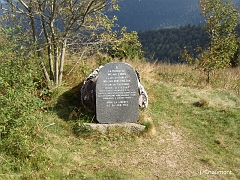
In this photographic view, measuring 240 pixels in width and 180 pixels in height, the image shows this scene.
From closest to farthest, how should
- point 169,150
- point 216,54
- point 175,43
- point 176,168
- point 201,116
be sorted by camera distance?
1. point 176,168
2. point 169,150
3. point 201,116
4. point 216,54
5. point 175,43

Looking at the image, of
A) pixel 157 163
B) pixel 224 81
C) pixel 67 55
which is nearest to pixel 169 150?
pixel 157 163

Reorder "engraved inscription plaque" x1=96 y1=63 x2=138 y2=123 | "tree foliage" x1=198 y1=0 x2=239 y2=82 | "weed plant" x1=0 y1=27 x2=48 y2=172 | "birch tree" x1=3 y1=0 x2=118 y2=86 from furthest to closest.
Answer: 1. "tree foliage" x1=198 y1=0 x2=239 y2=82
2. "birch tree" x1=3 y1=0 x2=118 y2=86
3. "engraved inscription plaque" x1=96 y1=63 x2=138 y2=123
4. "weed plant" x1=0 y1=27 x2=48 y2=172

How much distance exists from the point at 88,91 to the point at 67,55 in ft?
7.17

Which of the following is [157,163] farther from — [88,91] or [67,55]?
[67,55]

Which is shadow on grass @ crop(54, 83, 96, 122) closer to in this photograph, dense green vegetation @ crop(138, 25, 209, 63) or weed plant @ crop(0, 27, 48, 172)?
weed plant @ crop(0, 27, 48, 172)

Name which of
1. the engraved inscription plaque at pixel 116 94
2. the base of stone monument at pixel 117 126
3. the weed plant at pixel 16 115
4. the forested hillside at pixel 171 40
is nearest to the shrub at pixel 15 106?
the weed plant at pixel 16 115

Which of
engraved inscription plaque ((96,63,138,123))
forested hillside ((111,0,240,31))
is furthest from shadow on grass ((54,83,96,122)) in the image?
forested hillside ((111,0,240,31))

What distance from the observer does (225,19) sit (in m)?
9.46

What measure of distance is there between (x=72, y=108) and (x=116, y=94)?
1122 millimetres

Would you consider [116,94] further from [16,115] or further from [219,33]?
[219,33]

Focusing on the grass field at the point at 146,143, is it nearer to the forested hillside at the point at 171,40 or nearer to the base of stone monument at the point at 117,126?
the base of stone monument at the point at 117,126

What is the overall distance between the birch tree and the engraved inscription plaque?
1260 millimetres

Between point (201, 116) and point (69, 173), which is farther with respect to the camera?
point (201, 116)

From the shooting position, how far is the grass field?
4.16 m
